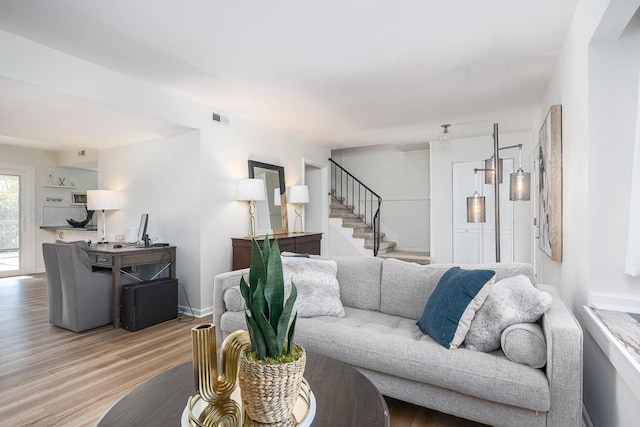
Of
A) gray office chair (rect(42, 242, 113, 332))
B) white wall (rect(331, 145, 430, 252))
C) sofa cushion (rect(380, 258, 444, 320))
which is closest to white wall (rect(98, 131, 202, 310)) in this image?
gray office chair (rect(42, 242, 113, 332))

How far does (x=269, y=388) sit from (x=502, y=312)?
1.36m

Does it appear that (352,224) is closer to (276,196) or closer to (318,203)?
(318,203)

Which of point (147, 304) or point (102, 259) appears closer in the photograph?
point (147, 304)

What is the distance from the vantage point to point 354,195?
748 centimetres

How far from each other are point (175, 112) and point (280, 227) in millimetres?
2240

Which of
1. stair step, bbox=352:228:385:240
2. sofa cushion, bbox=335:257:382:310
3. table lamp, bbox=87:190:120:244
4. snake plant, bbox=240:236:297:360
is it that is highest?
table lamp, bbox=87:190:120:244

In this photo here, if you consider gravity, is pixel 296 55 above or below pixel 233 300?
above

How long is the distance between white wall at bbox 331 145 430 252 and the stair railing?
175 millimetres

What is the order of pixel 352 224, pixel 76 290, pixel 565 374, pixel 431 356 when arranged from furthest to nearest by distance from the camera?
1. pixel 352 224
2. pixel 76 290
3. pixel 431 356
4. pixel 565 374

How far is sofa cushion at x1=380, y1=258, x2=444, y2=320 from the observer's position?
7.48 feet

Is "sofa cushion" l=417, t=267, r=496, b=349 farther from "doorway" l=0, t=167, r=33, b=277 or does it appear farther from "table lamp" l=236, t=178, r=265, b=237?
"doorway" l=0, t=167, r=33, b=277

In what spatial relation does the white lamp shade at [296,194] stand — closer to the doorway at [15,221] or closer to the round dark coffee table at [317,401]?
the round dark coffee table at [317,401]

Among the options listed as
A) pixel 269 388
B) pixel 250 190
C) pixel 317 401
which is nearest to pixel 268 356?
pixel 269 388

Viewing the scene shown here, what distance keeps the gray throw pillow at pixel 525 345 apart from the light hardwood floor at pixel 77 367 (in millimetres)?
532
